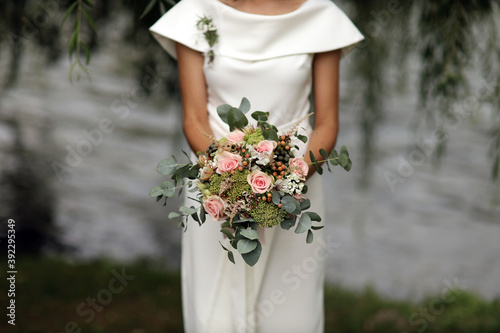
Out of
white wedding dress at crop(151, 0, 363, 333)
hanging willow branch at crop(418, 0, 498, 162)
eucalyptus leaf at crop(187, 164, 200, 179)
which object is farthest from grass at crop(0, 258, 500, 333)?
eucalyptus leaf at crop(187, 164, 200, 179)

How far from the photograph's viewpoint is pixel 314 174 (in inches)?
80.7

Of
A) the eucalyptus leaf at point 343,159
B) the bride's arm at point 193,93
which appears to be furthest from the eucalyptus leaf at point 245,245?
the bride's arm at point 193,93

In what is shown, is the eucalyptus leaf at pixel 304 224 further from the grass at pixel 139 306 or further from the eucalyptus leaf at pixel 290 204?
the grass at pixel 139 306

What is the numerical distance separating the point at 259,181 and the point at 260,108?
0.43m

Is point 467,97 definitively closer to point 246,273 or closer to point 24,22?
point 246,273

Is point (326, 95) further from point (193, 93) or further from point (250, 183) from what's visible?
point (250, 183)

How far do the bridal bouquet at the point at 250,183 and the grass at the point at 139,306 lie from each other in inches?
72.6

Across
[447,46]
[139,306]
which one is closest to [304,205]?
[447,46]

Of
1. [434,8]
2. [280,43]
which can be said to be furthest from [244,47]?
[434,8]

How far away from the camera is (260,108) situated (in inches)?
76.7

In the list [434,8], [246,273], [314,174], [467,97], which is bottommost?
[246,273]

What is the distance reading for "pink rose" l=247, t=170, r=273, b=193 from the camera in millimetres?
1572

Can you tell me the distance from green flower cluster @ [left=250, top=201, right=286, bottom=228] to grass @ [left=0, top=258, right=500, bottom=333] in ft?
6.22

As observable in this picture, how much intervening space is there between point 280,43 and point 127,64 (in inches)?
141
